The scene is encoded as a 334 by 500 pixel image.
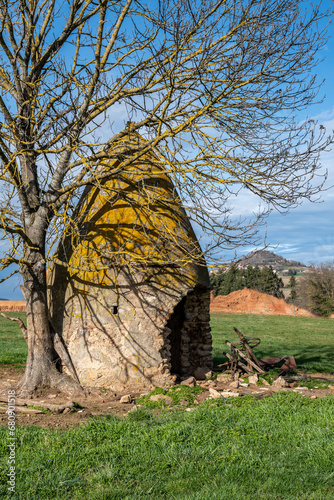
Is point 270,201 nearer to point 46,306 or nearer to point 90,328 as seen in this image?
point 90,328

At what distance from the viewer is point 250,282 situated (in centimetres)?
5703

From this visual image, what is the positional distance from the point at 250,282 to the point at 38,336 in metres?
51.0

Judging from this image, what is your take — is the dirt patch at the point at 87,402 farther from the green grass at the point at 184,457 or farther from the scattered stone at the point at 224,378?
the green grass at the point at 184,457

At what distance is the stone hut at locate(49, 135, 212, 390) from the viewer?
7.59m

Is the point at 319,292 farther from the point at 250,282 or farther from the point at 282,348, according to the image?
the point at 282,348

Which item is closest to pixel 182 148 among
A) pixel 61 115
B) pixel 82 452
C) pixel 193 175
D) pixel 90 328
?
pixel 193 175

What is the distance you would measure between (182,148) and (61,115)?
6.80 feet

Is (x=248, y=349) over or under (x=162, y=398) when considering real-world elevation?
over

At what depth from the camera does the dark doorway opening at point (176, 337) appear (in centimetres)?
898

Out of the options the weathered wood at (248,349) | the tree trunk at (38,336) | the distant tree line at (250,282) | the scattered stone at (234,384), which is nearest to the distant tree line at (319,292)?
the distant tree line at (250,282)

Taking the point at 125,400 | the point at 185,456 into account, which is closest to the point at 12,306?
the point at 125,400

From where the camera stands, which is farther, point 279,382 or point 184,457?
point 279,382

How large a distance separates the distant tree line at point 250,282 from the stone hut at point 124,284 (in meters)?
47.0

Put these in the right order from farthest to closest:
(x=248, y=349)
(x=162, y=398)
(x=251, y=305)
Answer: (x=251, y=305) → (x=248, y=349) → (x=162, y=398)
